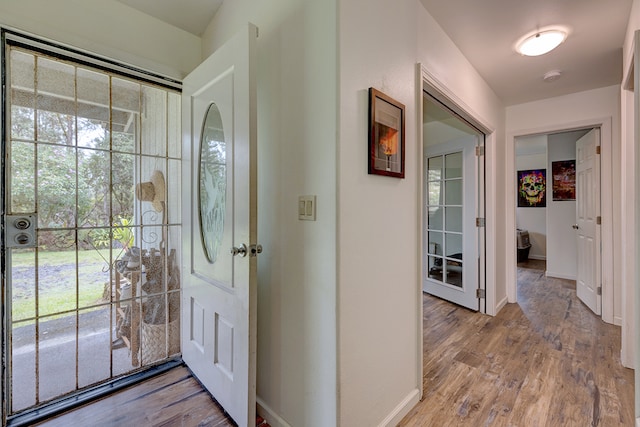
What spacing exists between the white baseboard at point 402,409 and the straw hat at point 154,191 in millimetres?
1933

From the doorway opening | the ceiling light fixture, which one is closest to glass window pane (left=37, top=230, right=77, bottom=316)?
the ceiling light fixture

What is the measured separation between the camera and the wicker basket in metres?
1.95

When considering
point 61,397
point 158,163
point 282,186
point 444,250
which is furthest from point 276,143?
point 444,250

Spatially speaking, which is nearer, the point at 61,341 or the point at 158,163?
the point at 61,341

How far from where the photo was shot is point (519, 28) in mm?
2010

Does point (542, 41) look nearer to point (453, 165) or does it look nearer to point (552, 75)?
point (552, 75)

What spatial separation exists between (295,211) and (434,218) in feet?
9.35

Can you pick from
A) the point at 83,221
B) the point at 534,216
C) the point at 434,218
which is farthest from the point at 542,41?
the point at 534,216

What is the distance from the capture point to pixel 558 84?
2.89m

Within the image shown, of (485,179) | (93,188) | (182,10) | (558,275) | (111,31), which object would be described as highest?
(182,10)

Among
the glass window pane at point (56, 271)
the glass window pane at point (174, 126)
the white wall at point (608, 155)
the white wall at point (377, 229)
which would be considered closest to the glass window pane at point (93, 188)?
the glass window pane at point (56, 271)

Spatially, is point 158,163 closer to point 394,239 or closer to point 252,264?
point 252,264

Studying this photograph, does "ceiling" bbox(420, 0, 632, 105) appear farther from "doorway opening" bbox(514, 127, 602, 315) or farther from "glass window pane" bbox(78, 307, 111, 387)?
"glass window pane" bbox(78, 307, 111, 387)

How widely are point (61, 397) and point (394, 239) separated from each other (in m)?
2.11
